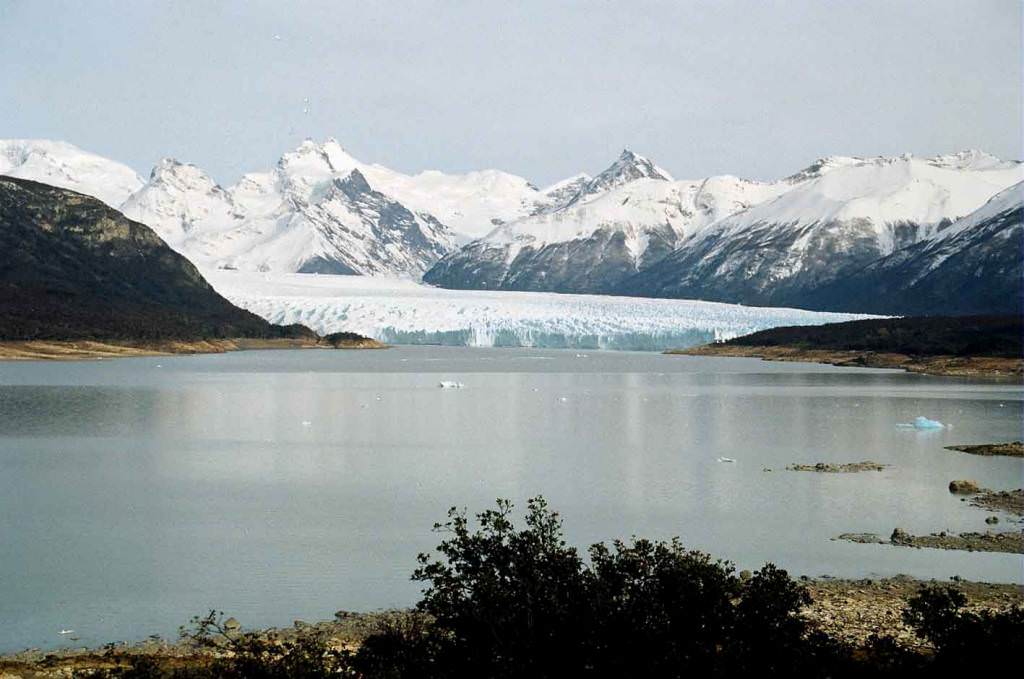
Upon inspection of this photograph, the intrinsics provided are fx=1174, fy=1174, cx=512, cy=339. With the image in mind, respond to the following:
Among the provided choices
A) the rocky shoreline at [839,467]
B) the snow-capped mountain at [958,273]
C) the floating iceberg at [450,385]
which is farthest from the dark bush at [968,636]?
the snow-capped mountain at [958,273]

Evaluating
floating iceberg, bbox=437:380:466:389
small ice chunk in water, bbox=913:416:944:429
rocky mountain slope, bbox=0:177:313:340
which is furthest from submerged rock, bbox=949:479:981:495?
rocky mountain slope, bbox=0:177:313:340

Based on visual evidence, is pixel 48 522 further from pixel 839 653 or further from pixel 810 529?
pixel 839 653

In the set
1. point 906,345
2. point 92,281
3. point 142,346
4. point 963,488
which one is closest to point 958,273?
point 906,345

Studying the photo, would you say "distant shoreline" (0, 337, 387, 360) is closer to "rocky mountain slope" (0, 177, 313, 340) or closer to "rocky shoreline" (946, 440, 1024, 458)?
"rocky mountain slope" (0, 177, 313, 340)

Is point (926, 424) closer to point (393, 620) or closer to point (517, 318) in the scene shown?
point (393, 620)

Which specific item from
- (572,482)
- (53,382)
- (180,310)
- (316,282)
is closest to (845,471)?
(572,482)

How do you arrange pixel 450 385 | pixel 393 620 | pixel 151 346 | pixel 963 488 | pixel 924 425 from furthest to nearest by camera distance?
pixel 151 346 < pixel 450 385 < pixel 924 425 < pixel 963 488 < pixel 393 620

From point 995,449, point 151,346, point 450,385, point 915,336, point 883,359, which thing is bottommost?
point 995,449
